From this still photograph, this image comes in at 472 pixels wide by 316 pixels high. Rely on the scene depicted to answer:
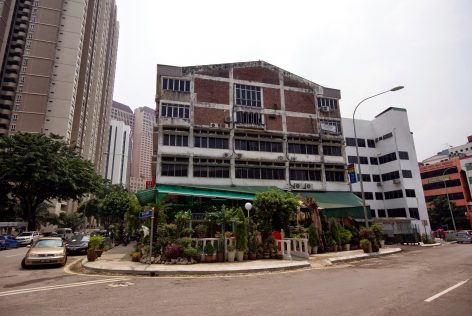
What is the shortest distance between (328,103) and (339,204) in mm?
15905

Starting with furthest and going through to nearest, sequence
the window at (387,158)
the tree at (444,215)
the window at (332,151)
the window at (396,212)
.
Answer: the tree at (444,215) < the window at (387,158) < the window at (396,212) < the window at (332,151)

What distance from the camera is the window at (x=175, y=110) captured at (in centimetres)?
2946

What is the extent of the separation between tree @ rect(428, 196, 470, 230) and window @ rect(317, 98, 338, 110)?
35785mm

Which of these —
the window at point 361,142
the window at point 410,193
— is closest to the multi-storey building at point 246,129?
the window at point 361,142

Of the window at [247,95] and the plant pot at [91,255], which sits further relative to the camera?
the window at [247,95]

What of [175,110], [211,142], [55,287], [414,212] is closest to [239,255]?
[55,287]

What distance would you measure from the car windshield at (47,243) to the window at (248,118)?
2094 cm

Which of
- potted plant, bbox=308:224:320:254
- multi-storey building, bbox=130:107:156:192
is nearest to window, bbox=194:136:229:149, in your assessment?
potted plant, bbox=308:224:320:254

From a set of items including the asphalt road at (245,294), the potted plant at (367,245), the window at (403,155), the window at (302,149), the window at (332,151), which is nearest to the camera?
the asphalt road at (245,294)

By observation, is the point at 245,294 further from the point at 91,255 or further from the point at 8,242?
the point at 8,242

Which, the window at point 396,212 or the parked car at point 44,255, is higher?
the window at point 396,212

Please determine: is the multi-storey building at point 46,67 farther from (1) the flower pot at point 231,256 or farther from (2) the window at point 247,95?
(1) the flower pot at point 231,256

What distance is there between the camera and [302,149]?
33.9 meters

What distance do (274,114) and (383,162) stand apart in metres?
26.7
